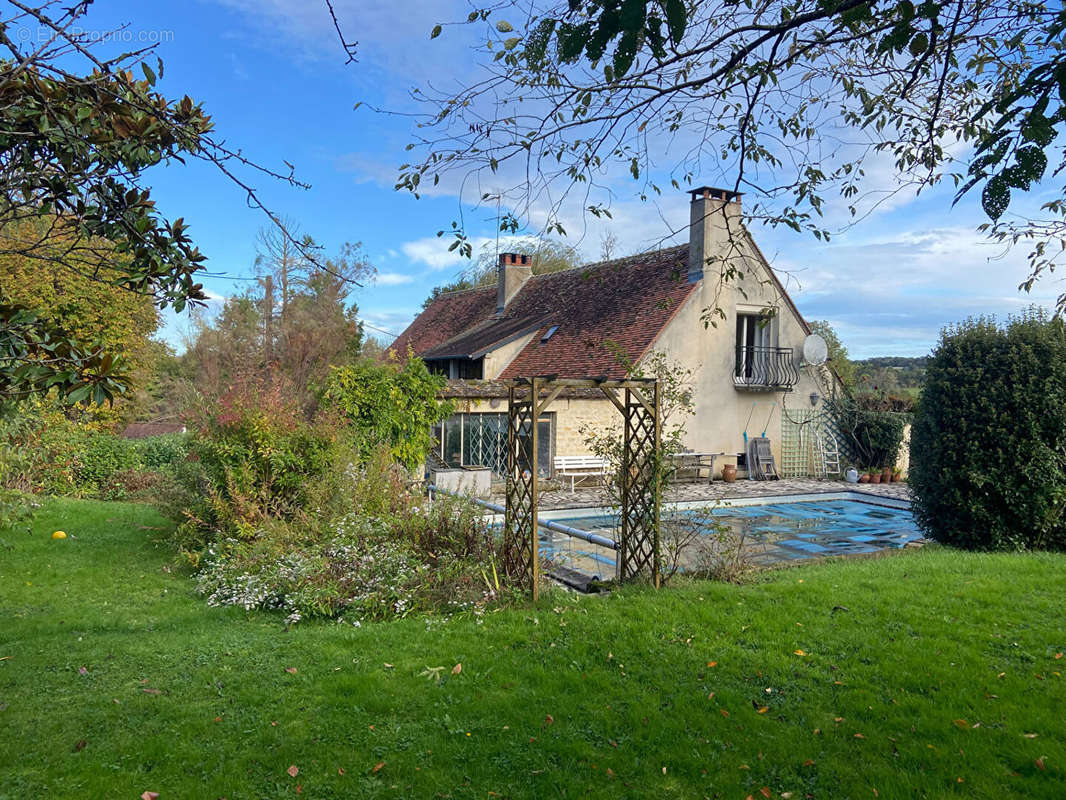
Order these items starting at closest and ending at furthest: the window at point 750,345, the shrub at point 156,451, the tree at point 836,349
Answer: the shrub at point 156,451, the window at point 750,345, the tree at point 836,349

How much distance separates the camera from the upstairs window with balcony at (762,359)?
2158 cm

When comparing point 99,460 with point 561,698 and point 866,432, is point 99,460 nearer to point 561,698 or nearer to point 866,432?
point 561,698

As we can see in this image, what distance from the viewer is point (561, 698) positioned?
4.89 meters

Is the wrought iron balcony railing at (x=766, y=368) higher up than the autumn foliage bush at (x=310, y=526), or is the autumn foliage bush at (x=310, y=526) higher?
the wrought iron balcony railing at (x=766, y=368)

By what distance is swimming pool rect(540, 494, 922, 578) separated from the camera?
10.4 metres

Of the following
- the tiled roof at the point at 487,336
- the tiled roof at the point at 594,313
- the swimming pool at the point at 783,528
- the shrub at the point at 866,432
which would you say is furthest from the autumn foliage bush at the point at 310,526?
the shrub at the point at 866,432

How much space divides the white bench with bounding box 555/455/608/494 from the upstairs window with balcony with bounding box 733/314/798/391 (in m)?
5.49

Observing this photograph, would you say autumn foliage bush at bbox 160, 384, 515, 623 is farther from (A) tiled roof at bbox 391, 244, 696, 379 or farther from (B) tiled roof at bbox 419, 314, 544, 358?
(B) tiled roof at bbox 419, 314, 544, 358

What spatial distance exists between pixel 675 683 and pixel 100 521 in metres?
10.4

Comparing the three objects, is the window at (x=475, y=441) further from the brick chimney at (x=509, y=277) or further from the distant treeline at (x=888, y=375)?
the distant treeline at (x=888, y=375)

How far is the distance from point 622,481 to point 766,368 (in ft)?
49.4

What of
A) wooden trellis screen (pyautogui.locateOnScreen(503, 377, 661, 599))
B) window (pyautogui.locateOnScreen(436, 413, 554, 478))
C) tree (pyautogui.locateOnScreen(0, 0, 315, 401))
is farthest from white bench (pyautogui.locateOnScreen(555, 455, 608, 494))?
tree (pyautogui.locateOnScreen(0, 0, 315, 401))

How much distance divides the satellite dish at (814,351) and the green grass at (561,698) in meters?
14.9

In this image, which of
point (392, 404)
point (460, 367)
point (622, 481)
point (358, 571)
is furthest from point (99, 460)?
point (622, 481)
